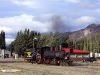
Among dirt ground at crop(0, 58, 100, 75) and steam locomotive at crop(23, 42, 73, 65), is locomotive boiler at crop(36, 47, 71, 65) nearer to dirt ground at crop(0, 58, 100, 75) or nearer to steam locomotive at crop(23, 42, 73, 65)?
steam locomotive at crop(23, 42, 73, 65)

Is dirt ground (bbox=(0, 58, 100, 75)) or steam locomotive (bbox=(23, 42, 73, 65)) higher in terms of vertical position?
steam locomotive (bbox=(23, 42, 73, 65))

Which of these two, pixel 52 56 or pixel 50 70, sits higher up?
pixel 52 56

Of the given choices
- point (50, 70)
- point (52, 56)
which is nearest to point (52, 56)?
point (52, 56)

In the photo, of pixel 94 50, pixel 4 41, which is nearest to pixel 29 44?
pixel 94 50

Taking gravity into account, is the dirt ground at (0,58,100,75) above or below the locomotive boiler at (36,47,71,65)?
below

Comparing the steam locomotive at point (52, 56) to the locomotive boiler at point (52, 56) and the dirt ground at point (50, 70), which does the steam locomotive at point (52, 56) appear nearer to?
the locomotive boiler at point (52, 56)

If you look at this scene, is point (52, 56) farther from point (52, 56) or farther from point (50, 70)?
point (50, 70)

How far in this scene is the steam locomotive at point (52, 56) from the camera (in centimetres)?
4778

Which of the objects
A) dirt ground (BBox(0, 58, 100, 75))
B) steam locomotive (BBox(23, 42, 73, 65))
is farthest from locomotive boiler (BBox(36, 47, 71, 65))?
dirt ground (BBox(0, 58, 100, 75))

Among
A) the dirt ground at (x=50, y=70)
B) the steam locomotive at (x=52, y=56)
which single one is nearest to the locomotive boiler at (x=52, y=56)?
the steam locomotive at (x=52, y=56)

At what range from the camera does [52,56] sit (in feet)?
163

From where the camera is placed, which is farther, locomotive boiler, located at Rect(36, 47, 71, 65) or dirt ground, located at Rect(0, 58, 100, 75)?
Result: locomotive boiler, located at Rect(36, 47, 71, 65)

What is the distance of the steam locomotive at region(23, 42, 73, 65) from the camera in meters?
47.8

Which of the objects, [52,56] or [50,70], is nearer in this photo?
[50,70]
